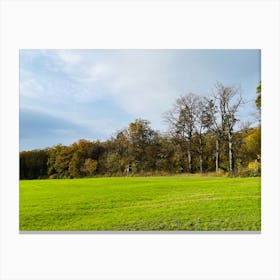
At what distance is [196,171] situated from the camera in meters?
5.57

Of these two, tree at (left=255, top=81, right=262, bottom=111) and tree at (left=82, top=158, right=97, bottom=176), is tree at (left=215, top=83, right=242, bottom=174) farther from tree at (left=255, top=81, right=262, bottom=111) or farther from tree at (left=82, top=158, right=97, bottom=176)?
tree at (left=82, top=158, right=97, bottom=176)

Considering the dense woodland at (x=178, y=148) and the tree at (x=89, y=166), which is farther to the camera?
the tree at (x=89, y=166)

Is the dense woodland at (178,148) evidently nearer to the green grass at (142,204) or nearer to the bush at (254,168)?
the bush at (254,168)

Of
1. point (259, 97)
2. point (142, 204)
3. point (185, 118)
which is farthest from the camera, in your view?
point (185, 118)

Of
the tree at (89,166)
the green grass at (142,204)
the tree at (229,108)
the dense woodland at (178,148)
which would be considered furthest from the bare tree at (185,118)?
the tree at (89,166)

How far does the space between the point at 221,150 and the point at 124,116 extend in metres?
1.59

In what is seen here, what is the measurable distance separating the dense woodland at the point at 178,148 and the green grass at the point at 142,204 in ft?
0.52

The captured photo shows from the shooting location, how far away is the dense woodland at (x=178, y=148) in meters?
5.42

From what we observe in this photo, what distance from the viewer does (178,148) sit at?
559 cm

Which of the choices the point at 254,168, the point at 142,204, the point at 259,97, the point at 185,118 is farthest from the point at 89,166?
the point at 259,97

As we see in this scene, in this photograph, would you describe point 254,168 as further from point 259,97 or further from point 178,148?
point 178,148

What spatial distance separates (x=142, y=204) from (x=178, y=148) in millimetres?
1030
